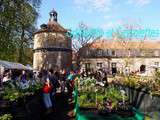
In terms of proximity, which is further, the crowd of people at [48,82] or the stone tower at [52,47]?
the stone tower at [52,47]

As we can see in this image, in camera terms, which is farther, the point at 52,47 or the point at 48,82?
the point at 52,47

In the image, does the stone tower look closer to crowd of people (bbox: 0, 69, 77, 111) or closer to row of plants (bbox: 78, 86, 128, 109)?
crowd of people (bbox: 0, 69, 77, 111)

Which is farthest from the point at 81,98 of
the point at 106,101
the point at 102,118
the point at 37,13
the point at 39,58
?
the point at 39,58

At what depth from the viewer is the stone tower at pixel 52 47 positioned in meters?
71.3

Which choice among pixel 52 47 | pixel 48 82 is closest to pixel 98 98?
pixel 48 82

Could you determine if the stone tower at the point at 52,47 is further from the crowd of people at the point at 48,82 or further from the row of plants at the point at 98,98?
the row of plants at the point at 98,98

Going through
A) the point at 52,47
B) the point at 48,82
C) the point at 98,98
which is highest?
the point at 52,47

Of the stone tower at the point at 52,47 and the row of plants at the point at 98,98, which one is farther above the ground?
the stone tower at the point at 52,47

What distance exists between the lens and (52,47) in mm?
71812

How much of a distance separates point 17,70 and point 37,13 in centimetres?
1102

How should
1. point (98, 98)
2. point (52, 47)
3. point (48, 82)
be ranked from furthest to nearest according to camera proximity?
point (52, 47)
point (48, 82)
point (98, 98)

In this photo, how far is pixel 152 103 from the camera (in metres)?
14.2

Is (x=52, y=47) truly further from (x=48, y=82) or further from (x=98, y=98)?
(x=98, y=98)

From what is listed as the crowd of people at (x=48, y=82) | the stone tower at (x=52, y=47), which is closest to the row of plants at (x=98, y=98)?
the crowd of people at (x=48, y=82)
